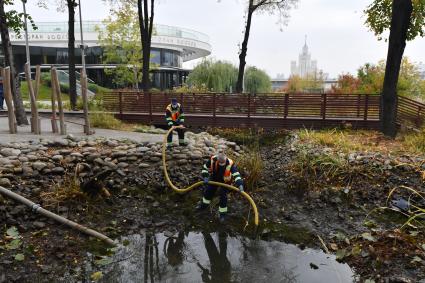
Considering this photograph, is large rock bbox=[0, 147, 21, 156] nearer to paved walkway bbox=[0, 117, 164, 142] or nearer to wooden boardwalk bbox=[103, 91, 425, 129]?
paved walkway bbox=[0, 117, 164, 142]

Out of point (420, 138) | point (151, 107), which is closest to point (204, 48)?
point (151, 107)

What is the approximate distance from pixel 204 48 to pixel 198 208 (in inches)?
1981

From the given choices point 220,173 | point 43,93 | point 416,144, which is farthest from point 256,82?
point 220,173

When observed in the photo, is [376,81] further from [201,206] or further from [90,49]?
[90,49]

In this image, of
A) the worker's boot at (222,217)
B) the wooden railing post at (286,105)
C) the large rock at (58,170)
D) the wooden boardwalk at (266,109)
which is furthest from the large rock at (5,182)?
the wooden railing post at (286,105)

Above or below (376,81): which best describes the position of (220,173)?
below

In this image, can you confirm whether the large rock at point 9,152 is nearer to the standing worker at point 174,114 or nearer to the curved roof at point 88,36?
the standing worker at point 174,114

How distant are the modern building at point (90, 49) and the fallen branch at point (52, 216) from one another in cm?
3764

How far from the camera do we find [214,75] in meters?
34.4

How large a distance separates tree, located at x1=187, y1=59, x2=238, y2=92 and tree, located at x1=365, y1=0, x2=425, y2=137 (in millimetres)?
21027

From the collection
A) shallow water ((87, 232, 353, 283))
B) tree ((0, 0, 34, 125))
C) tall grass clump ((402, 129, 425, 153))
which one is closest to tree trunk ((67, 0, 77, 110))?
tree ((0, 0, 34, 125))

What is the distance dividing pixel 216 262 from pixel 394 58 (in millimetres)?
9323

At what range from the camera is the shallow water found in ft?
18.1

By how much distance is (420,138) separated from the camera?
1020 cm
